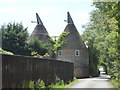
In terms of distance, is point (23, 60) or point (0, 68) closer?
point (0, 68)

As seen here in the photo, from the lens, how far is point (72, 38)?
58.0 meters

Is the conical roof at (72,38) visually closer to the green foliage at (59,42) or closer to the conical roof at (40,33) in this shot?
the green foliage at (59,42)

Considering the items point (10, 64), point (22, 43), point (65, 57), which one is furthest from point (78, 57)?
point (10, 64)

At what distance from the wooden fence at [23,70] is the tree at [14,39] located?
27752mm

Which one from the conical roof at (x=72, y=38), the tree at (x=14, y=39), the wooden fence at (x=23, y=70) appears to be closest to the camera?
the wooden fence at (x=23, y=70)

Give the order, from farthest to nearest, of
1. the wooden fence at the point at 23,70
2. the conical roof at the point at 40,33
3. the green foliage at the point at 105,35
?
1. the conical roof at the point at 40,33
2. the green foliage at the point at 105,35
3. the wooden fence at the point at 23,70

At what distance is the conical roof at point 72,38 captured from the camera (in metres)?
57.1

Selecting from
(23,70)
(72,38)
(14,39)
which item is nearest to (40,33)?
(72,38)

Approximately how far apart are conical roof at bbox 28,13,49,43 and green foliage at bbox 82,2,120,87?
31.5 feet

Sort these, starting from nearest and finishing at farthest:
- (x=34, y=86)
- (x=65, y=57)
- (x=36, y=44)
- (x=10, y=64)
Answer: (x=10, y=64), (x=34, y=86), (x=36, y=44), (x=65, y=57)

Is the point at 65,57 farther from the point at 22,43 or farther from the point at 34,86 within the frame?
the point at 34,86

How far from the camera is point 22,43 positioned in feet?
156

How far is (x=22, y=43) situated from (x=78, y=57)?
581 inches

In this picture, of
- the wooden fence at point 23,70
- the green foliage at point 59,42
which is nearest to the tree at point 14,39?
the green foliage at point 59,42
